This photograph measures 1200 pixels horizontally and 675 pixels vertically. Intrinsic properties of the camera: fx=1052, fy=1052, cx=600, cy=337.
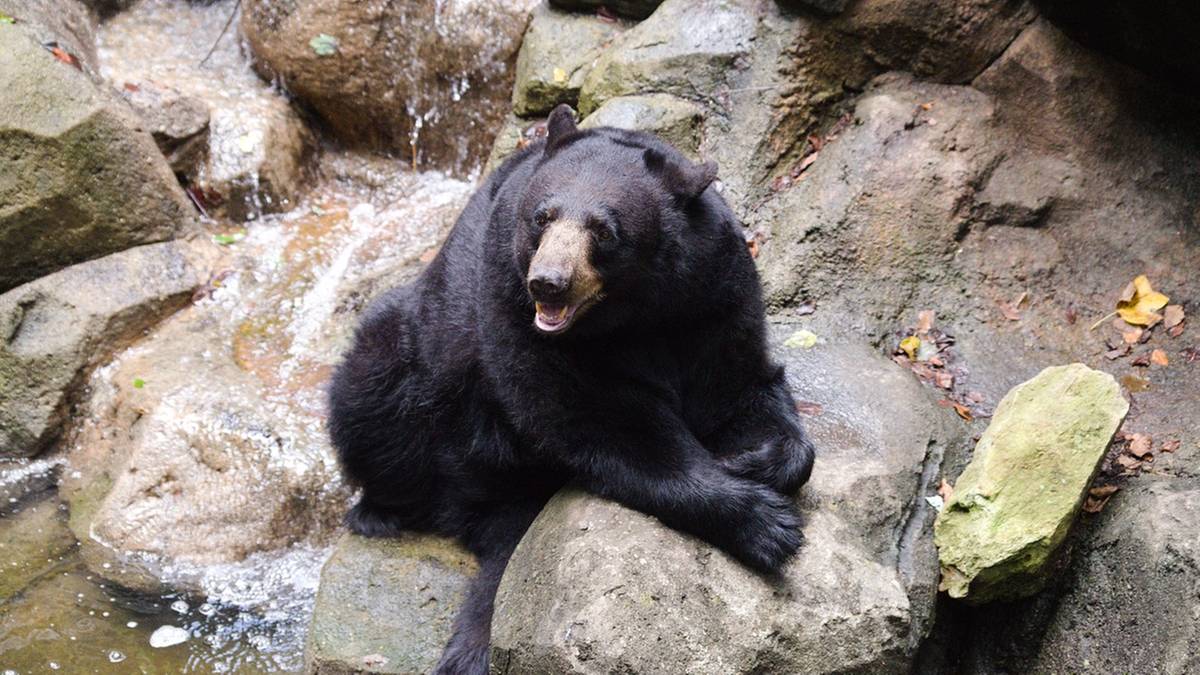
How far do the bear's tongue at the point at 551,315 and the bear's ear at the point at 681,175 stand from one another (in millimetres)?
730

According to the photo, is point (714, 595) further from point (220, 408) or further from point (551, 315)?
point (220, 408)

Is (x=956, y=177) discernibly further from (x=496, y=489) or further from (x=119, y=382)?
(x=119, y=382)

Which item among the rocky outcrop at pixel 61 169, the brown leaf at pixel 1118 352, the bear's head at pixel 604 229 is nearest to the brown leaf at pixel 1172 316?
the brown leaf at pixel 1118 352

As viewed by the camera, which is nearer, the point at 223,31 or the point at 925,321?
the point at 925,321

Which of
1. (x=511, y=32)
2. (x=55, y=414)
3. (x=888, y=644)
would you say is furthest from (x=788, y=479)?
(x=511, y=32)

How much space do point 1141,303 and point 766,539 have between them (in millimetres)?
3371

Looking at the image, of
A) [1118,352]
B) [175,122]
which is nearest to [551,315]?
[1118,352]

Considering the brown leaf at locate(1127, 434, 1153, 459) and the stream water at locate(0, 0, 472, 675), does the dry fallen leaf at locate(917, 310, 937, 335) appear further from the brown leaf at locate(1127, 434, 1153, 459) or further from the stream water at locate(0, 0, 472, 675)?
the stream water at locate(0, 0, 472, 675)

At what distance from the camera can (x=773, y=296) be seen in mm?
6477

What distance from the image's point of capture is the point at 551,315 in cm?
396

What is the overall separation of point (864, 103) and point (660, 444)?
3923mm

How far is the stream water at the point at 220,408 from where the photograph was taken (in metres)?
5.62

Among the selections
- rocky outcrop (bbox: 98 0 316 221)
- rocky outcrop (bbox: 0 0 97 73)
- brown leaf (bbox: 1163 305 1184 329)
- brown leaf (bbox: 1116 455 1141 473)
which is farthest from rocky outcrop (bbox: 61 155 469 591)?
brown leaf (bbox: 1163 305 1184 329)

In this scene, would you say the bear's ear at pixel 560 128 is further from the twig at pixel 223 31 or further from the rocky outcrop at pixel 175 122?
the twig at pixel 223 31
